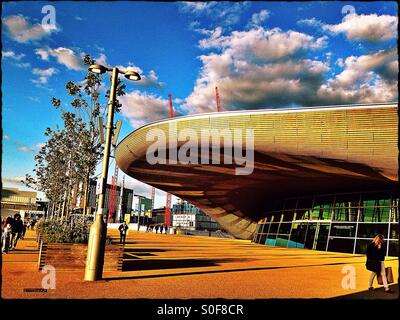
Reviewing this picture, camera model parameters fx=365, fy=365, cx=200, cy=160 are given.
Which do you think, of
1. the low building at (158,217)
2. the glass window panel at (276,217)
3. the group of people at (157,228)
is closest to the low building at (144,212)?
the low building at (158,217)

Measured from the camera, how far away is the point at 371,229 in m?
26.1

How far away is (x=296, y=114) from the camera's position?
17.8 meters

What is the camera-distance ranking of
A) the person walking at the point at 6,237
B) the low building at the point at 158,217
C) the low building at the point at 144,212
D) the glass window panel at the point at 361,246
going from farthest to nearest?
the low building at the point at 158,217, the low building at the point at 144,212, the glass window panel at the point at 361,246, the person walking at the point at 6,237

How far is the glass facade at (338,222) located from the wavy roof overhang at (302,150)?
1002mm

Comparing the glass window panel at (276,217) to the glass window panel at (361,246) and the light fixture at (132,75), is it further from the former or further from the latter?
the light fixture at (132,75)

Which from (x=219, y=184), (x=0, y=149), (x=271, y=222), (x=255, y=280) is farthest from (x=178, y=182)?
(x=0, y=149)

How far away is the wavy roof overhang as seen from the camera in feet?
56.1

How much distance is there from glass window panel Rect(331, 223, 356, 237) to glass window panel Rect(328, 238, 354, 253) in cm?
41

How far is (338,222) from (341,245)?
1.83 meters

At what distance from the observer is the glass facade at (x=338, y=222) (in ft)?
83.5

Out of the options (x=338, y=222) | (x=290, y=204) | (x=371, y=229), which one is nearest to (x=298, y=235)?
(x=290, y=204)

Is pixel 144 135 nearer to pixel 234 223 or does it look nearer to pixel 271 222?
pixel 271 222

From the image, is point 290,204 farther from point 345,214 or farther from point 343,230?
point 343,230
